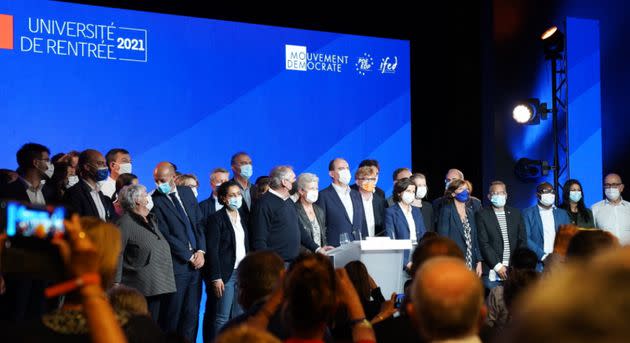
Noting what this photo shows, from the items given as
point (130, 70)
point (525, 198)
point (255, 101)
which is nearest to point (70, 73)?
point (130, 70)

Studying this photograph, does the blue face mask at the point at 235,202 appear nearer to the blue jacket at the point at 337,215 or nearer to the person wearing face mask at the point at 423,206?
the blue jacket at the point at 337,215

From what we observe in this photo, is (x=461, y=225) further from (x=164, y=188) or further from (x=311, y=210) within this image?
(x=164, y=188)

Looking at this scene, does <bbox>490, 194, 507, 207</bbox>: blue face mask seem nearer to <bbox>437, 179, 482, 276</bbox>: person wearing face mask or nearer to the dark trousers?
<bbox>437, 179, 482, 276</bbox>: person wearing face mask

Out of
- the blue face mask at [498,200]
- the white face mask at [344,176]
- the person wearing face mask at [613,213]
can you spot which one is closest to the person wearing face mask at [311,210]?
the white face mask at [344,176]

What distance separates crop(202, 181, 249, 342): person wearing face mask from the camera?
7141mm

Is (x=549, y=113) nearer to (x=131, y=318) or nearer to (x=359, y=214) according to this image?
→ (x=359, y=214)

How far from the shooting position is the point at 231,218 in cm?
724

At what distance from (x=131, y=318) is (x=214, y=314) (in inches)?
193

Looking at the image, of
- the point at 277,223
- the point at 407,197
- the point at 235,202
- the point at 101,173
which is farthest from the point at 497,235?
the point at 101,173

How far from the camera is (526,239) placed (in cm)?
859

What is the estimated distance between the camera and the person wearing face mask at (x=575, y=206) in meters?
9.13

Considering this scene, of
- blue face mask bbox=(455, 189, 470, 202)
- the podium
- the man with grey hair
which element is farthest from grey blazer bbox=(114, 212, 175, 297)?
blue face mask bbox=(455, 189, 470, 202)

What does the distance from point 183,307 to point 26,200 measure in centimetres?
211

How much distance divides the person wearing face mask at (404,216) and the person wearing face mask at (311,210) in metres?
0.62
